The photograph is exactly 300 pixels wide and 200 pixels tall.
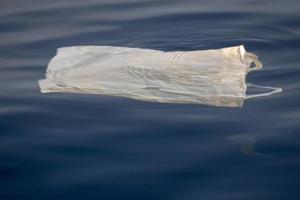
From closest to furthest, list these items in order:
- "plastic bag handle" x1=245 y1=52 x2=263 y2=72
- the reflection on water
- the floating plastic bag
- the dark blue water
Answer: the dark blue water, the reflection on water, the floating plastic bag, "plastic bag handle" x1=245 y1=52 x2=263 y2=72

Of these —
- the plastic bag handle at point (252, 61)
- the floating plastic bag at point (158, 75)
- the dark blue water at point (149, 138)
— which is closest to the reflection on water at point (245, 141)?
the dark blue water at point (149, 138)

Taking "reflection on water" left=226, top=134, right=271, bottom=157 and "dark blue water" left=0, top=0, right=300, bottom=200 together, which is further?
"reflection on water" left=226, top=134, right=271, bottom=157

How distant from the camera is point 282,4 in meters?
3.48

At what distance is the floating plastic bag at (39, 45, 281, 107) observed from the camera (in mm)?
2020

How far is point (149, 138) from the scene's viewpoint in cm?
187

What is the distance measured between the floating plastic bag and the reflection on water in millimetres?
186

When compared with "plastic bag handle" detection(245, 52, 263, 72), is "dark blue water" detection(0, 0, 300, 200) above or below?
below

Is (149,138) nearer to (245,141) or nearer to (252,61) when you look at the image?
(245,141)

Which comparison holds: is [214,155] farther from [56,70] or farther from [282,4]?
[282,4]

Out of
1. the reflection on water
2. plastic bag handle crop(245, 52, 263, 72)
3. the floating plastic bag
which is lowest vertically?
the reflection on water

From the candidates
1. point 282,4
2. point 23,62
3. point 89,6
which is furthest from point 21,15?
point 282,4

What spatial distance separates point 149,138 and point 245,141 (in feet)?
1.14

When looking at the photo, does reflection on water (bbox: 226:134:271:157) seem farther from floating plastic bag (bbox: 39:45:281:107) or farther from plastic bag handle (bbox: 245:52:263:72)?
plastic bag handle (bbox: 245:52:263:72)

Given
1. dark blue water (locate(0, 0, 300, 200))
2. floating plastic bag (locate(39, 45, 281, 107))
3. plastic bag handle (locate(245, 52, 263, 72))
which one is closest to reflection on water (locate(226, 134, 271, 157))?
dark blue water (locate(0, 0, 300, 200))
